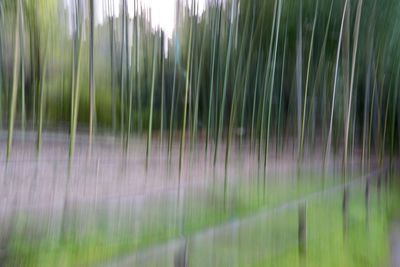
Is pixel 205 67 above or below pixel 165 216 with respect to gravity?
above

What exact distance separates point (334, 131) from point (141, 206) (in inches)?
61.1

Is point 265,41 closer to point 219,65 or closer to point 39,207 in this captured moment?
point 219,65

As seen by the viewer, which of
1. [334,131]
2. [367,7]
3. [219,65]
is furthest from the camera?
[334,131]

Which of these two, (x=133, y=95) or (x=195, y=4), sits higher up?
(x=195, y=4)

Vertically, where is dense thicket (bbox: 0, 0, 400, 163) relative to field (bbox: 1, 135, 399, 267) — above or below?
above

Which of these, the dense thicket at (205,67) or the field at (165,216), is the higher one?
the dense thicket at (205,67)

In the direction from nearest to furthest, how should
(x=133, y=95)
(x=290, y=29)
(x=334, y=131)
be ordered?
(x=133, y=95) → (x=290, y=29) → (x=334, y=131)

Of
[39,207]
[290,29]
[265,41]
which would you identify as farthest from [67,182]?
[290,29]

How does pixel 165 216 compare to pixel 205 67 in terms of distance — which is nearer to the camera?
pixel 165 216

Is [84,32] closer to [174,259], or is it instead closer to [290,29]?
[174,259]

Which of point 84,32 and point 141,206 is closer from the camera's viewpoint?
point 84,32

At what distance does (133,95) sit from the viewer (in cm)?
139

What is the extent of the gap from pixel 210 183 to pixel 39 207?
0.69 metres

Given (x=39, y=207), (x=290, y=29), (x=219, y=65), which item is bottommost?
(x=39, y=207)
